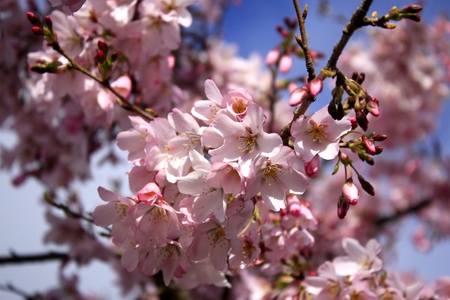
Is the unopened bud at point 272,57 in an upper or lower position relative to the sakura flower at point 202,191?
upper

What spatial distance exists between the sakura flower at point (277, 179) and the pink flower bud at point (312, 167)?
3cm

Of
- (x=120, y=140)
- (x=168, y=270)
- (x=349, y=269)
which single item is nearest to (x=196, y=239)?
(x=168, y=270)

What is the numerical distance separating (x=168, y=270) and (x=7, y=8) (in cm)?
217

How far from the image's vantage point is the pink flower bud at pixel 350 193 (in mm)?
1154

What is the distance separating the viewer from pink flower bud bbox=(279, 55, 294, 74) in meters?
2.32

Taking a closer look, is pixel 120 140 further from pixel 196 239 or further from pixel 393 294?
pixel 393 294

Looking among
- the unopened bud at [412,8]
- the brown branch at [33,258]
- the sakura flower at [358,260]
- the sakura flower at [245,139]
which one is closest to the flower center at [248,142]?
the sakura flower at [245,139]

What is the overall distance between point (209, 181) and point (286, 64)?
1.44 metres

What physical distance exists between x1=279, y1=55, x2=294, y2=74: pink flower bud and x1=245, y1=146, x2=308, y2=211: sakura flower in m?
1.29

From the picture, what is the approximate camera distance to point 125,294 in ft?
14.3

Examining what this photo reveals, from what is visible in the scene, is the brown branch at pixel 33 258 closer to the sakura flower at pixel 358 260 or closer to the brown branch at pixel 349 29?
the sakura flower at pixel 358 260

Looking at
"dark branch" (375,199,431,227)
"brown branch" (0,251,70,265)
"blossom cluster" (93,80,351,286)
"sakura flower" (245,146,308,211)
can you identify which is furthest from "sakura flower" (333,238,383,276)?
"dark branch" (375,199,431,227)

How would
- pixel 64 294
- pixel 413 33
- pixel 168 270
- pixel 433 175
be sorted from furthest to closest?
1. pixel 433 175
2. pixel 413 33
3. pixel 64 294
4. pixel 168 270

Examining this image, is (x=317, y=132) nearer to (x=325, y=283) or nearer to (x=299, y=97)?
(x=299, y=97)
